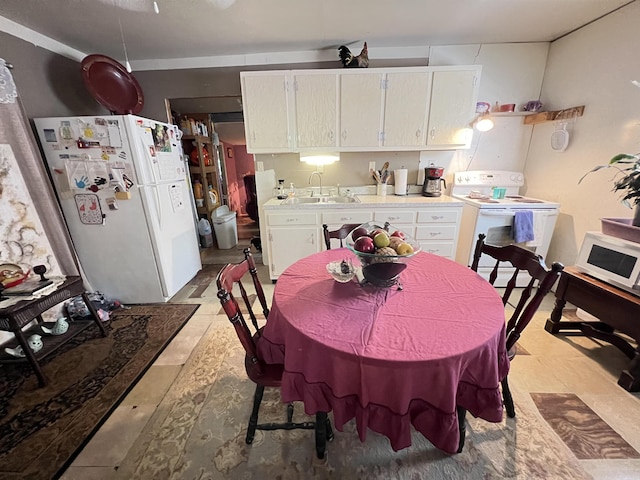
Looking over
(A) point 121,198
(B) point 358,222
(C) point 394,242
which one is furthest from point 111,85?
(C) point 394,242

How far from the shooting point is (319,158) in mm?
3012

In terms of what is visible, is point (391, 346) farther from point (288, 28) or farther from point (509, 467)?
point (288, 28)

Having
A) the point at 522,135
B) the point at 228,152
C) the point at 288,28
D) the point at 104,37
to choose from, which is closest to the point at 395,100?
the point at 288,28

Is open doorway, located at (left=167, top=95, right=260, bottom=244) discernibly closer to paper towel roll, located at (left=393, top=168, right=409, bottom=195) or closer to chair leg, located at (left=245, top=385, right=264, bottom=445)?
paper towel roll, located at (left=393, top=168, right=409, bottom=195)

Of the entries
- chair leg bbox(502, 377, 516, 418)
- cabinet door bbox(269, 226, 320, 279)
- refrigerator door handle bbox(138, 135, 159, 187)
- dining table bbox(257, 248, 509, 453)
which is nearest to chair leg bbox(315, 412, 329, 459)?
dining table bbox(257, 248, 509, 453)

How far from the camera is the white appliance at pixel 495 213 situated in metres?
2.55

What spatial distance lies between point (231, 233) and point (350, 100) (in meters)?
2.73

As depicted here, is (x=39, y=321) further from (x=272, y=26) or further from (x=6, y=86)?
(x=272, y=26)

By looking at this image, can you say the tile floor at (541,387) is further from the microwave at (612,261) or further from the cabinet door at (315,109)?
the cabinet door at (315,109)

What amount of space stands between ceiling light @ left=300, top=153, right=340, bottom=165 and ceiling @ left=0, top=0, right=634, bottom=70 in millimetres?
1055

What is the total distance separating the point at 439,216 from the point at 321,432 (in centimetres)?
230

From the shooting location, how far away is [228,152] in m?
6.24

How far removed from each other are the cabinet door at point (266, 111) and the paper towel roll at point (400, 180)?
4.33 ft

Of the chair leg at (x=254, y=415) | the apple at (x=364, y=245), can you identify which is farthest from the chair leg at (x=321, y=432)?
the apple at (x=364, y=245)
